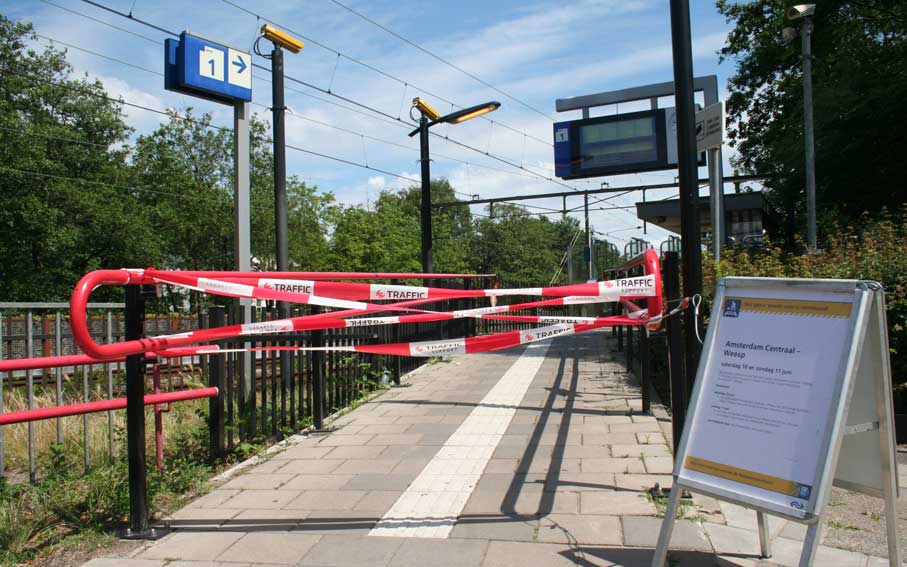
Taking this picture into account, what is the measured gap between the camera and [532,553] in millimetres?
3443

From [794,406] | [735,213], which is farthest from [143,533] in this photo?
[735,213]

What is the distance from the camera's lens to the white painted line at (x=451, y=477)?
12.9ft

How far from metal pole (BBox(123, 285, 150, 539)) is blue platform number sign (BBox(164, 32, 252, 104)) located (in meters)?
4.57

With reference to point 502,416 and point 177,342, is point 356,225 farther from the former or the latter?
point 177,342

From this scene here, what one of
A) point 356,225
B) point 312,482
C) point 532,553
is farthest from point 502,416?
point 356,225

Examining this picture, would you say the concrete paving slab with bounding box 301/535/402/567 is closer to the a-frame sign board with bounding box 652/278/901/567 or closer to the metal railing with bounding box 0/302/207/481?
the a-frame sign board with bounding box 652/278/901/567

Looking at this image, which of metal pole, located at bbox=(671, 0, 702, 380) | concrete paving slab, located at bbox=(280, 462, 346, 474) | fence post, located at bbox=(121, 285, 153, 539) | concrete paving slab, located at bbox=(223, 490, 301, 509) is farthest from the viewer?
concrete paving slab, located at bbox=(280, 462, 346, 474)

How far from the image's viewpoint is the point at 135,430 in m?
3.82

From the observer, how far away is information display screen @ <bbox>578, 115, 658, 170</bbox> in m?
15.9

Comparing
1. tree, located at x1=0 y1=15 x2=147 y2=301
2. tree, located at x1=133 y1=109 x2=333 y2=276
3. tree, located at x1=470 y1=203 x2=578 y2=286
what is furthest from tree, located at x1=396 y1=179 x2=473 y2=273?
tree, located at x1=0 y1=15 x2=147 y2=301

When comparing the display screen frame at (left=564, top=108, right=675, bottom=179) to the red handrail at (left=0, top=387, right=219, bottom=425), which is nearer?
the red handrail at (left=0, top=387, right=219, bottom=425)

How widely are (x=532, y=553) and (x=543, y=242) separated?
2686 inches

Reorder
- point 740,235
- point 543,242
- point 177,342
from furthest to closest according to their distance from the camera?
point 543,242, point 740,235, point 177,342

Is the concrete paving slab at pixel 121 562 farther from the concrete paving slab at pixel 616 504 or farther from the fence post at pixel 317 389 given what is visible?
the fence post at pixel 317 389
